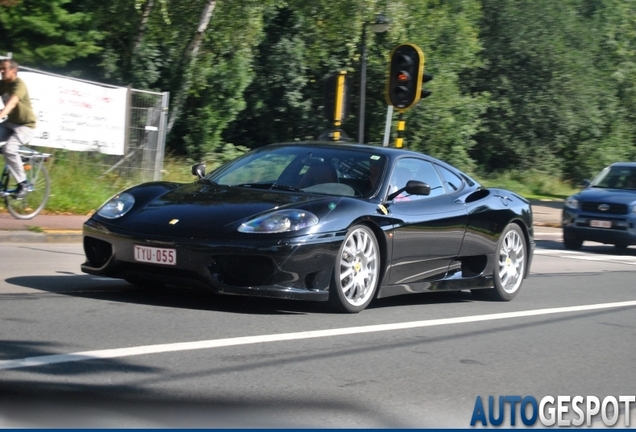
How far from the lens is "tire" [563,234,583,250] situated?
18.1 meters

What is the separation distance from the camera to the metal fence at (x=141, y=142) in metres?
17.8

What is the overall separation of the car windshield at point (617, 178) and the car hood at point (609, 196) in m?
0.29

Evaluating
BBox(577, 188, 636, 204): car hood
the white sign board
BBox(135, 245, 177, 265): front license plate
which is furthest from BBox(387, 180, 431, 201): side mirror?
BBox(577, 188, 636, 204): car hood

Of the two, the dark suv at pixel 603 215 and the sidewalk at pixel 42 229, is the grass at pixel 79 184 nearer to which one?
the sidewalk at pixel 42 229

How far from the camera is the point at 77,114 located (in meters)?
16.6

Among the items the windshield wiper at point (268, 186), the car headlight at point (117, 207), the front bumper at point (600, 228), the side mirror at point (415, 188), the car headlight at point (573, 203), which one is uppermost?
the side mirror at point (415, 188)

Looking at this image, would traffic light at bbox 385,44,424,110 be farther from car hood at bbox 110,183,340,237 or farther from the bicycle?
car hood at bbox 110,183,340,237

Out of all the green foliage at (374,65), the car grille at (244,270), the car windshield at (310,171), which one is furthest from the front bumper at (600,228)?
the car grille at (244,270)

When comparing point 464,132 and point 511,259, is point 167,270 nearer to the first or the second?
point 511,259

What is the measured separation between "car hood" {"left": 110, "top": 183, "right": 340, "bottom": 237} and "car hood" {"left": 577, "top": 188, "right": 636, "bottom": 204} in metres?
11.3

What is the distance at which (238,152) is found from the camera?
28.8m

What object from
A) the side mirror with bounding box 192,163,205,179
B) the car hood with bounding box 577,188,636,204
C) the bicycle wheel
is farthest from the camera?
the car hood with bounding box 577,188,636,204

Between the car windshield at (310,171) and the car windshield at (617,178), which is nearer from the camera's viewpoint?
the car windshield at (310,171)

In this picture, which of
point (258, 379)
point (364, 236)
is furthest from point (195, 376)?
point (364, 236)
